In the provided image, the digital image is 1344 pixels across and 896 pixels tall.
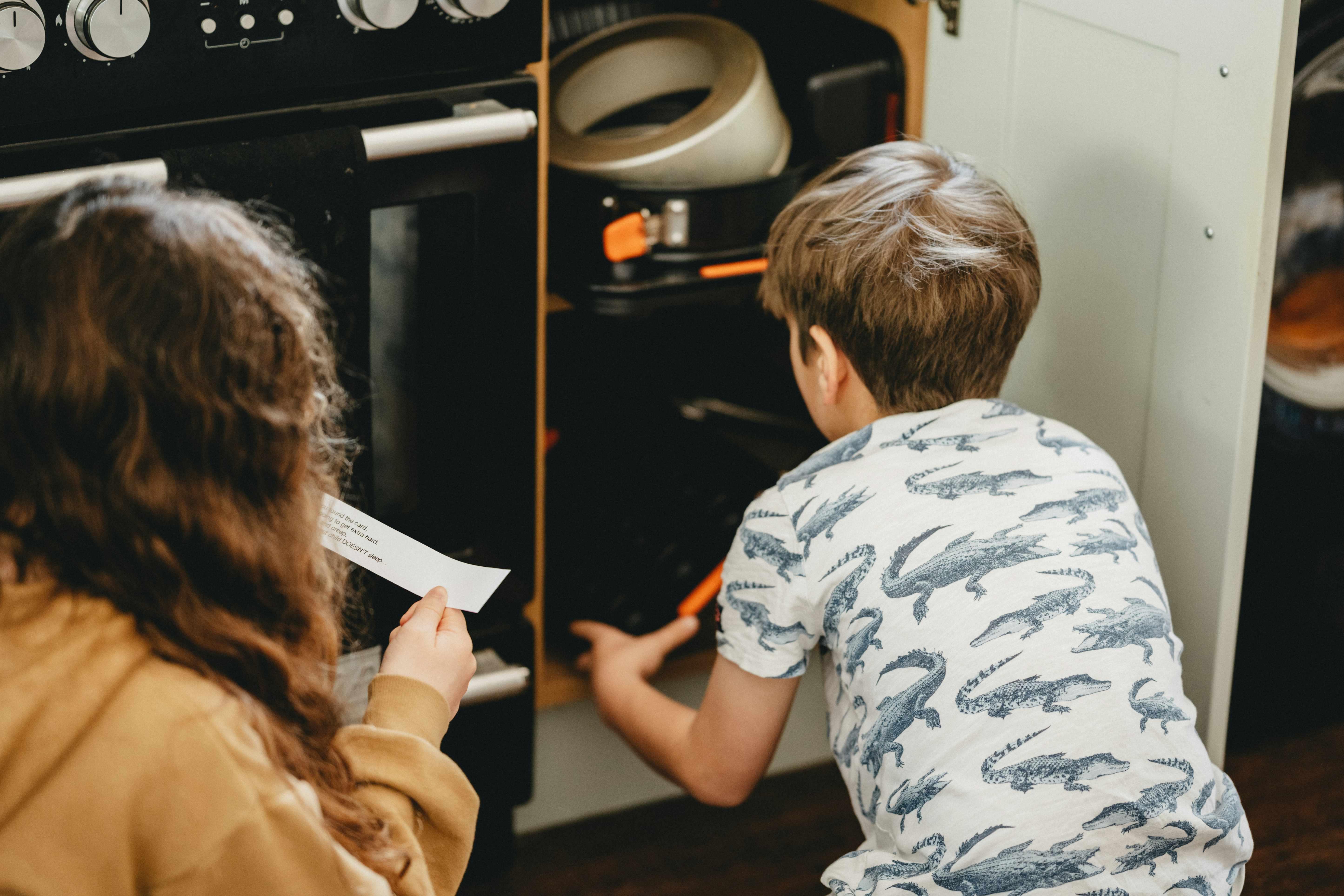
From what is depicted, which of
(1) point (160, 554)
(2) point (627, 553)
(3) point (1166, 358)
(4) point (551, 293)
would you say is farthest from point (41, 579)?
(3) point (1166, 358)

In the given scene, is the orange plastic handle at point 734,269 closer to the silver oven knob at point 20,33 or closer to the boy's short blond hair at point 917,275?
the boy's short blond hair at point 917,275

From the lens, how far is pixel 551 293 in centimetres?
135

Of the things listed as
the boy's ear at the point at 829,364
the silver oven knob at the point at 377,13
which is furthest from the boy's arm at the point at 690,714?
the silver oven knob at the point at 377,13

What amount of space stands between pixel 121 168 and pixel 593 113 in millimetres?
565

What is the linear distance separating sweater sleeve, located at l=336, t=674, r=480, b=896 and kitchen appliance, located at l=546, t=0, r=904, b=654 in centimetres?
48

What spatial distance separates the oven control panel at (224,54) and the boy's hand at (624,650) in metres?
0.56

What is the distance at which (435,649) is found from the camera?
3.15ft

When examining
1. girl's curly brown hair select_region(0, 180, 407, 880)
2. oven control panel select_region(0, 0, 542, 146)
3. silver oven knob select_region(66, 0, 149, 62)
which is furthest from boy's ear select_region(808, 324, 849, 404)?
silver oven knob select_region(66, 0, 149, 62)

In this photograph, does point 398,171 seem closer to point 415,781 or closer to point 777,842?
point 415,781

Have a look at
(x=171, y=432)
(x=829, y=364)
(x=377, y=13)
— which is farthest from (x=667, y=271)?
(x=171, y=432)

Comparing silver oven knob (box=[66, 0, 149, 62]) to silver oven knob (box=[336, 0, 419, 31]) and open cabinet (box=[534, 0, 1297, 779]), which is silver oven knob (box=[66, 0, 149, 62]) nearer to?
silver oven knob (box=[336, 0, 419, 31])

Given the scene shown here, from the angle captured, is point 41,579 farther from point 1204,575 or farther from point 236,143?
point 1204,575

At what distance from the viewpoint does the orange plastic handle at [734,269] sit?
1320mm

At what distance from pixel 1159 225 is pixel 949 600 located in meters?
0.40
